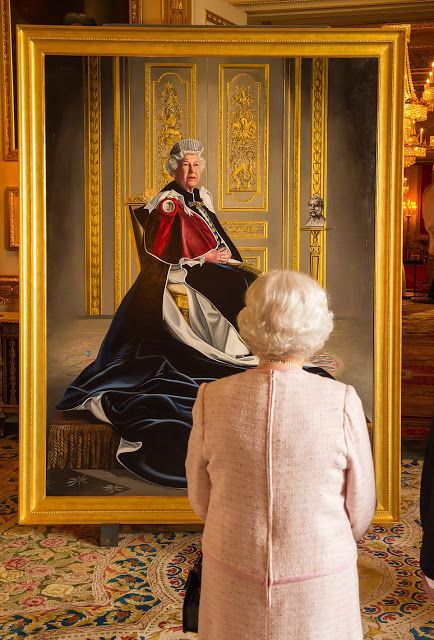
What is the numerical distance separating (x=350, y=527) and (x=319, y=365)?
207 centimetres

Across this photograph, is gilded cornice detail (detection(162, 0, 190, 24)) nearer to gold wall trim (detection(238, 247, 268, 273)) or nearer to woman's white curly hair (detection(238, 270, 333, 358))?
gold wall trim (detection(238, 247, 268, 273))

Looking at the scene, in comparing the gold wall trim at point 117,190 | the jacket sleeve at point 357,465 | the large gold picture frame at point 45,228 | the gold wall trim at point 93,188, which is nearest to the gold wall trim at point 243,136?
the large gold picture frame at point 45,228

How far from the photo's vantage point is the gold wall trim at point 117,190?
3992mm

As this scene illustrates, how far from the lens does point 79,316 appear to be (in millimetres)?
4098

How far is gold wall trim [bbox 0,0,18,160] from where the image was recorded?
21.8ft

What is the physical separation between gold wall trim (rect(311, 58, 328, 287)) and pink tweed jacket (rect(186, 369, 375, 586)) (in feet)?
6.92

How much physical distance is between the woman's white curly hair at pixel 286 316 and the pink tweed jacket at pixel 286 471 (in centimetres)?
8

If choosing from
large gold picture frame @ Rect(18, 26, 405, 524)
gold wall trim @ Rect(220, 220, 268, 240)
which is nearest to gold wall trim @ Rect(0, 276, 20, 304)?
large gold picture frame @ Rect(18, 26, 405, 524)

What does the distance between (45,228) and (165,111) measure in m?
0.88

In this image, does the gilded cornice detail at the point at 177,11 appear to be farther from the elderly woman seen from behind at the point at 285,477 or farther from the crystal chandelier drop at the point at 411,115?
the elderly woman seen from behind at the point at 285,477

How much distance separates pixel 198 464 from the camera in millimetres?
2170

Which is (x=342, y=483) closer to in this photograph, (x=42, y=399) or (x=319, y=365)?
(x=319, y=365)

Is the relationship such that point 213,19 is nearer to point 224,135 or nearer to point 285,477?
point 224,135

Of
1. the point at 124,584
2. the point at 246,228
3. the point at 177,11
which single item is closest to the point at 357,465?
the point at 124,584
